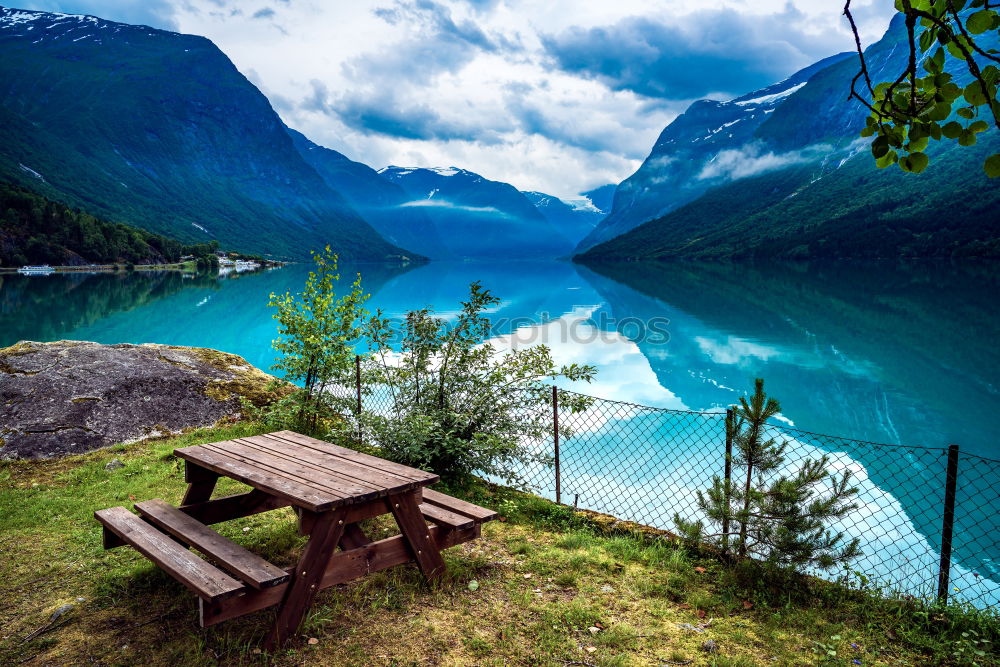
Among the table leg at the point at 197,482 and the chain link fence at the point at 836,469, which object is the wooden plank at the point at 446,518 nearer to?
the chain link fence at the point at 836,469

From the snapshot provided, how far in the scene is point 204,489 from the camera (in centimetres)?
570

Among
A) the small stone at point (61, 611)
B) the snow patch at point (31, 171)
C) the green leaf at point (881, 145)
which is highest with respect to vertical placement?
the snow patch at point (31, 171)

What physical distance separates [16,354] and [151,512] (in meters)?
7.61

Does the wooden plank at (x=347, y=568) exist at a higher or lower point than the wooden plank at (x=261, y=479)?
lower

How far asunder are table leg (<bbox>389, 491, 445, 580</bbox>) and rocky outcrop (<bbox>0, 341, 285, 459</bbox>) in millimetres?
6643

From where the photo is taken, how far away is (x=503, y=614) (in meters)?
4.57

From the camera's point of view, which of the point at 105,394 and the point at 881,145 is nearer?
the point at 881,145

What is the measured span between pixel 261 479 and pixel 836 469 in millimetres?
8169

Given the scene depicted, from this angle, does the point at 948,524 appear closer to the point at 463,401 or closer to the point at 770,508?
the point at 770,508

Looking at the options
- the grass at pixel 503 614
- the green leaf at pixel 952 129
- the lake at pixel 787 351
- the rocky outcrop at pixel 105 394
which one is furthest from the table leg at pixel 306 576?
the rocky outcrop at pixel 105 394

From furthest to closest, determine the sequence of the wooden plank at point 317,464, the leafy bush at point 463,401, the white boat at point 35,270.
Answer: the white boat at point 35,270 < the leafy bush at point 463,401 < the wooden plank at point 317,464

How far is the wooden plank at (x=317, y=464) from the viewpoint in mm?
4281

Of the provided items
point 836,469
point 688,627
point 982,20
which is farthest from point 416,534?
point 836,469

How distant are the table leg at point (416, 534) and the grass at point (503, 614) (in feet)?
0.65
